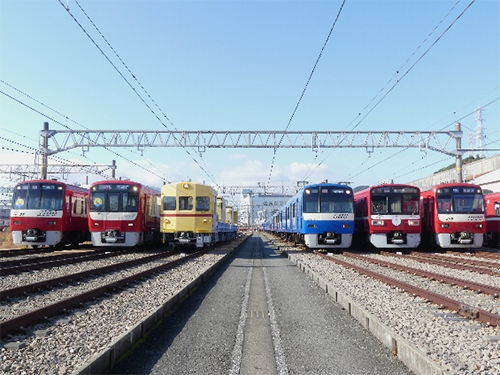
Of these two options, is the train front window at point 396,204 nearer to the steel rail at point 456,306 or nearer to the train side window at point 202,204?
the train side window at point 202,204

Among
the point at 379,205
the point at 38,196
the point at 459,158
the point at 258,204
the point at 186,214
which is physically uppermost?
the point at 258,204

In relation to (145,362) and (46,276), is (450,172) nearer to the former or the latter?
(46,276)

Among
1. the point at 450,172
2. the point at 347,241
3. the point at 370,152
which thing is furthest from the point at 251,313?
the point at 450,172

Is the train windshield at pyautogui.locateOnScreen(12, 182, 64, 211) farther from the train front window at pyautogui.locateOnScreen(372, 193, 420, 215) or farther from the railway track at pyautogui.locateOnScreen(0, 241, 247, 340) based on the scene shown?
the train front window at pyautogui.locateOnScreen(372, 193, 420, 215)

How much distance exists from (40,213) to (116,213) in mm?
3688

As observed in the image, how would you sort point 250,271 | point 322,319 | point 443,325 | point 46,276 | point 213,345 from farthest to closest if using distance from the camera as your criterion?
point 250,271
point 46,276
point 322,319
point 443,325
point 213,345

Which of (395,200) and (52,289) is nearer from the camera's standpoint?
(52,289)

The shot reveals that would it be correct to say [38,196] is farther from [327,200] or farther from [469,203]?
[469,203]

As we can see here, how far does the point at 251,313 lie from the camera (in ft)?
26.2

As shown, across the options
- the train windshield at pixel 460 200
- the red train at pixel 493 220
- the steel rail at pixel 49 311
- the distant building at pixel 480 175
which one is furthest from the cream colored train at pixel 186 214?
the distant building at pixel 480 175

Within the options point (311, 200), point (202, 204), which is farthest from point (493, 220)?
point (202, 204)

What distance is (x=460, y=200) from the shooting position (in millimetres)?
20953

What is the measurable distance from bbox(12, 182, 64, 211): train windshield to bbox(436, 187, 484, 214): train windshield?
17432mm

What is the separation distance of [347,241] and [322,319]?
14588 millimetres
